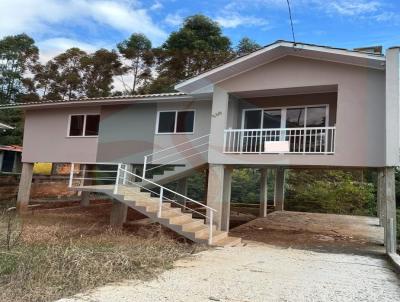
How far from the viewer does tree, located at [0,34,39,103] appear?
40.0m

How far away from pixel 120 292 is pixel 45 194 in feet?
76.3

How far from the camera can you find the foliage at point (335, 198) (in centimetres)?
2567

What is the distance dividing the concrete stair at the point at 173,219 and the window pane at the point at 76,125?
5.94 metres

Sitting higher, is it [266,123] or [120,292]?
[266,123]

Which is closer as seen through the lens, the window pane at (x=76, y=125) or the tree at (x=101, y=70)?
the window pane at (x=76, y=125)

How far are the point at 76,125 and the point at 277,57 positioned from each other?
990 cm

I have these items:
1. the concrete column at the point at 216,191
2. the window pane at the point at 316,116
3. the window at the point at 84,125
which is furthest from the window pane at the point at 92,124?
the window pane at the point at 316,116

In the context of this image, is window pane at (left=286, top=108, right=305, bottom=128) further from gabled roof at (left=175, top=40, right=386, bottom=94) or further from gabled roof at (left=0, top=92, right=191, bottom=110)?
gabled roof at (left=0, top=92, right=191, bottom=110)

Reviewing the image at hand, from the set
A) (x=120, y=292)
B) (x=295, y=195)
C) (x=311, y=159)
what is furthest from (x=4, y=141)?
(x=120, y=292)

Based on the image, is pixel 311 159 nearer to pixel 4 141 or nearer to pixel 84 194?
pixel 84 194

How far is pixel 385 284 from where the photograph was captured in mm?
7465

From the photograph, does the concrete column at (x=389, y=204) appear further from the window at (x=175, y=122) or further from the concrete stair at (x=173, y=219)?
the window at (x=175, y=122)

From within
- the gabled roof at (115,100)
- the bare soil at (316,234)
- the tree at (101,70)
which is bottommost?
the bare soil at (316,234)

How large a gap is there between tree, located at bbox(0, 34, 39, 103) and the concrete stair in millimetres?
32107
